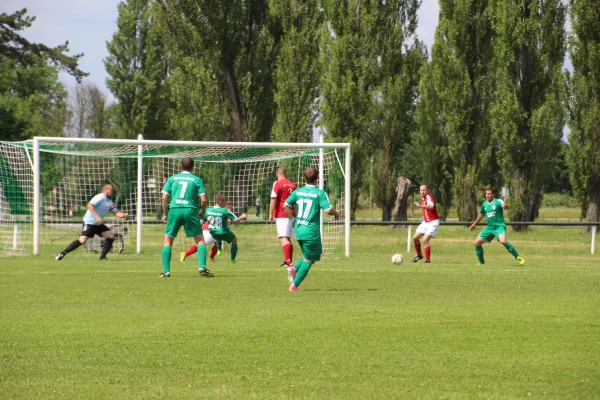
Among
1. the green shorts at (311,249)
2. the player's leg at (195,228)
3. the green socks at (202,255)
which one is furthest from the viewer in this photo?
the green socks at (202,255)

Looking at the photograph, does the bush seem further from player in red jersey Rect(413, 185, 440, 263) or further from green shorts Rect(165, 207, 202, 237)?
green shorts Rect(165, 207, 202, 237)

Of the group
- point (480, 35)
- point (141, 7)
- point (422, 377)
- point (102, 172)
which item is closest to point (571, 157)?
point (480, 35)

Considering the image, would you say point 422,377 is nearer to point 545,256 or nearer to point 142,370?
point 142,370

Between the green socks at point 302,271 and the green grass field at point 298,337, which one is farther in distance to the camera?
the green socks at point 302,271

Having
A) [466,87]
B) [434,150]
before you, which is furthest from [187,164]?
[434,150]

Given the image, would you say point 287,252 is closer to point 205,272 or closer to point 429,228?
point 205,272

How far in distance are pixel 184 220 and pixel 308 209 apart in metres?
3.06

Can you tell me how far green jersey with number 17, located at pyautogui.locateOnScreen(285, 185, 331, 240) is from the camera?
12664 mm

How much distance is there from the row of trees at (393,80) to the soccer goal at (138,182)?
8.18 metres

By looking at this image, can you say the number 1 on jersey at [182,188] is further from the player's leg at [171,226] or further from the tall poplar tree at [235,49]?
the tall poplar tree at [235,49]

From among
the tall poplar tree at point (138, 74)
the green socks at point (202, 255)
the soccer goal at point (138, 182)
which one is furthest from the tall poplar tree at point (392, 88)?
the green socks at point (202, 255)

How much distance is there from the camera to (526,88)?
35406mm

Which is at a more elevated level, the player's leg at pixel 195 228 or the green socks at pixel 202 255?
the player's leg at pixel 195 228

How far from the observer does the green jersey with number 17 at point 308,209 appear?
12664 mm
